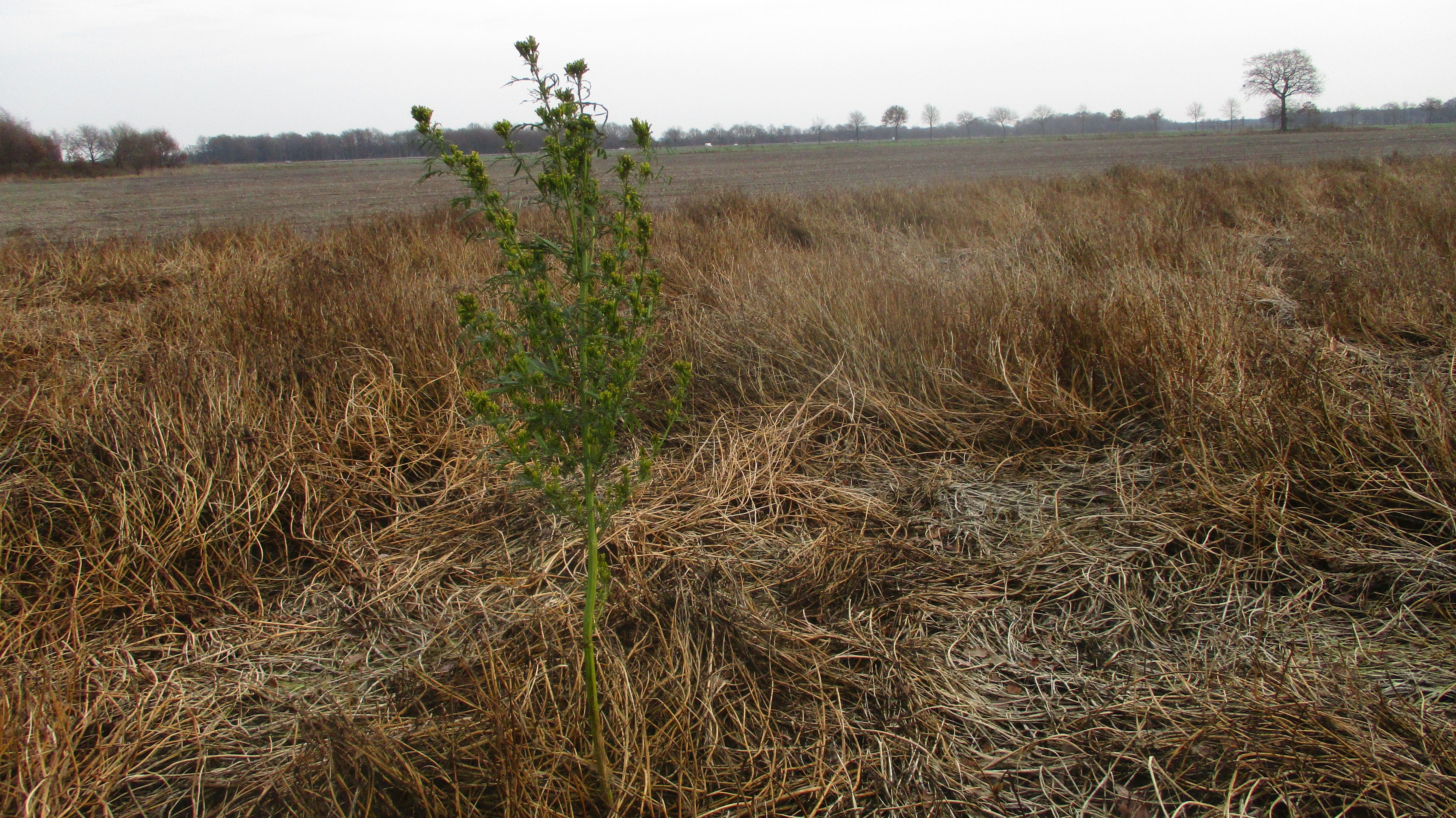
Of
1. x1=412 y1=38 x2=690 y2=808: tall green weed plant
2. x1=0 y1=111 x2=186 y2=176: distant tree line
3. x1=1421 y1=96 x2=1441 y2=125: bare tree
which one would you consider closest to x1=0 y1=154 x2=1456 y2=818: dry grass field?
x1=412 y1=38 x2=690 y2=808: tall green weed plant

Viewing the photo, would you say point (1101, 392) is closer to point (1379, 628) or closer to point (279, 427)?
point (1379, 628)

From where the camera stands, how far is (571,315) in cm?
137

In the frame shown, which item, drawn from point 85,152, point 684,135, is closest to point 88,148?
point 85,152

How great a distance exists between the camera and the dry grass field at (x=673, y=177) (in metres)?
15.4

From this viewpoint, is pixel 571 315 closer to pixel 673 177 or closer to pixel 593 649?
pixel 593 649

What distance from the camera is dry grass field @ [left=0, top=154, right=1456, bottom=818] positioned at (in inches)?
60.1

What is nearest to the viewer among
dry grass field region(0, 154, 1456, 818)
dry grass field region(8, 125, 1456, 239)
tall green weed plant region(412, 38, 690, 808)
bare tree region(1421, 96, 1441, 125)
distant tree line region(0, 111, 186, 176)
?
tall green weed plant region(412, 38, 690, 808)

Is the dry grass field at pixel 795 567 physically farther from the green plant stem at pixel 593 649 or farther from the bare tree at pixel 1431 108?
the bare tree at pixel 1431 108

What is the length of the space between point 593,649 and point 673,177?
18.9ft

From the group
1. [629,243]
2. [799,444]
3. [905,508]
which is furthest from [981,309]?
[629,243]

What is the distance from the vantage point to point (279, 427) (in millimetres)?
2883

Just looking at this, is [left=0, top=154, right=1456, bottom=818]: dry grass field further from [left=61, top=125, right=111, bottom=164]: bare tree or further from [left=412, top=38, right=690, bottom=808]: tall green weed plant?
[left=61, top=125, right=111, bottom=164]: bare tree

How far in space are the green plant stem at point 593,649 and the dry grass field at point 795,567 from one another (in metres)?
0.08

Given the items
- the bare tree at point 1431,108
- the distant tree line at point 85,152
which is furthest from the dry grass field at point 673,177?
the bare tree at point 1431,108
